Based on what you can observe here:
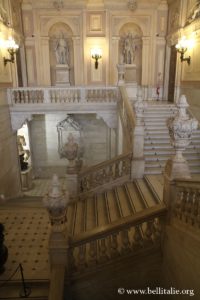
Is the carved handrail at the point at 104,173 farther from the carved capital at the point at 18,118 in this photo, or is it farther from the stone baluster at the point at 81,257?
the carved capital at the point at 18,118

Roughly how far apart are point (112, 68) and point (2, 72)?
207 inches

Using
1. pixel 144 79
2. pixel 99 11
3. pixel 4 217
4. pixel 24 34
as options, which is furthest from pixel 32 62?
pixel 4 217

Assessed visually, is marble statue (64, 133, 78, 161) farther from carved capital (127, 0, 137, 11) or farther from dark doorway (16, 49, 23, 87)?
carved capital (127, 0, 137, 11)

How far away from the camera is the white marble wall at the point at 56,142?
477 inches

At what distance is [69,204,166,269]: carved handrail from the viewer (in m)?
3.87

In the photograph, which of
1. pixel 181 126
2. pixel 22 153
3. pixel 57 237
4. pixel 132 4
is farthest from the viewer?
pixel 22 153

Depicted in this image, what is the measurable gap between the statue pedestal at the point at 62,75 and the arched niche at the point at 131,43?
2.71 metres

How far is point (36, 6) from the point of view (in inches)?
424

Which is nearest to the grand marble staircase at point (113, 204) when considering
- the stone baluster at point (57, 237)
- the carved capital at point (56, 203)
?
the stone baluster at point (57, 237)

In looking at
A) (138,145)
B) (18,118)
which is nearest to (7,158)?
(18,118)

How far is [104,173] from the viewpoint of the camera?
21.1 ft

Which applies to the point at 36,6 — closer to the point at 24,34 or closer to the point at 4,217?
the point at 24,34

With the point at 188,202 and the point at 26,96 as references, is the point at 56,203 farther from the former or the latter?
the point at 26,96

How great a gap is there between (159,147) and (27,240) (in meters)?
4.33
